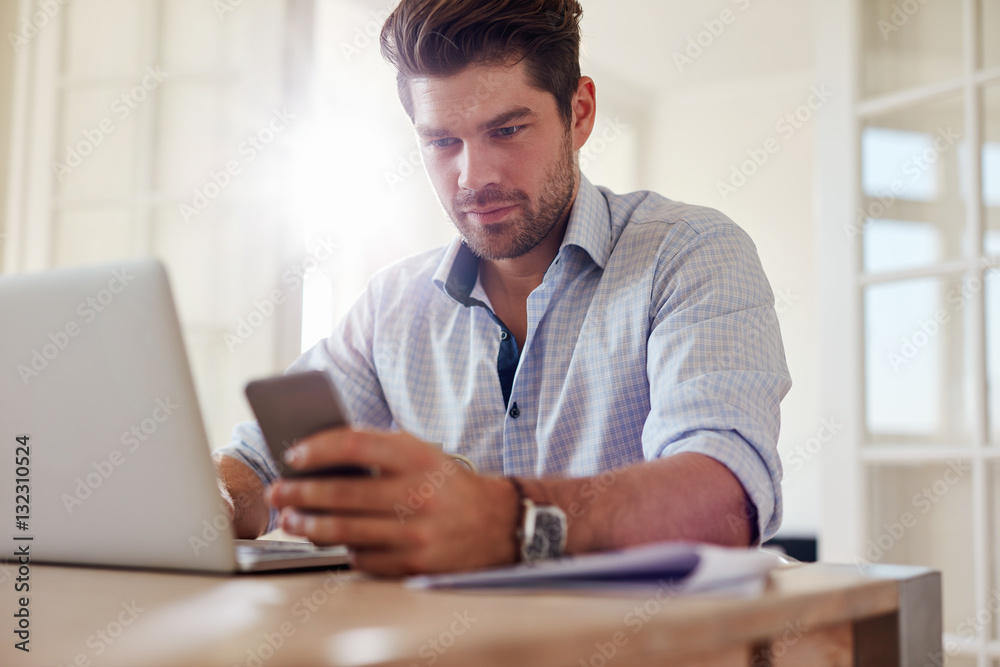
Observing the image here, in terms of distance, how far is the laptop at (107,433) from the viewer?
602 millimetres

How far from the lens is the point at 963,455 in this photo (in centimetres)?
187

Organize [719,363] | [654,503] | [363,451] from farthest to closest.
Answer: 1. [719,363]
2. [654,503]
3. [363,451]

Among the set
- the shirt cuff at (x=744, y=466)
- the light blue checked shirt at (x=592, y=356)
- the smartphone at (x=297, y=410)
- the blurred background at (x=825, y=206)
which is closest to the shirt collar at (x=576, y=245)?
the light blue checked shirt at (x=592, y=356)

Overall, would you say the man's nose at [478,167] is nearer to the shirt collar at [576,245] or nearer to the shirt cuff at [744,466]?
the shirt collar at [576,245]

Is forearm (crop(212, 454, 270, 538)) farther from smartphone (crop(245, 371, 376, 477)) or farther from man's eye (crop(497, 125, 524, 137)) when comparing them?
man's eye (crop(497, 125, 524, 137))

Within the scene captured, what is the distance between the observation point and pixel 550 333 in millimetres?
1325

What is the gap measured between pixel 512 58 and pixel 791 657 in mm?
1093

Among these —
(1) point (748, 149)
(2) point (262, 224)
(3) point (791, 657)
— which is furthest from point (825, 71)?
(1) point (748, 149)

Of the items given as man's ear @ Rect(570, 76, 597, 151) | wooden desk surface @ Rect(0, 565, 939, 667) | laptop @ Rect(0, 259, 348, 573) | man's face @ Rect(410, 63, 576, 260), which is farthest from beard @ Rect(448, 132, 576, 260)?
wooden desk surface @ Rect(0, 565, 939, 667)

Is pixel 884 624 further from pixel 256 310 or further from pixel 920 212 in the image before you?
pixel 256 310

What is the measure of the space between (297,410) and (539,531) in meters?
0.20

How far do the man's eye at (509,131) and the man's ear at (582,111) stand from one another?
18 cm

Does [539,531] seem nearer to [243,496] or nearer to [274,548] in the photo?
[274,548]

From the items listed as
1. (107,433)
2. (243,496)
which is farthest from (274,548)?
(243,496)
